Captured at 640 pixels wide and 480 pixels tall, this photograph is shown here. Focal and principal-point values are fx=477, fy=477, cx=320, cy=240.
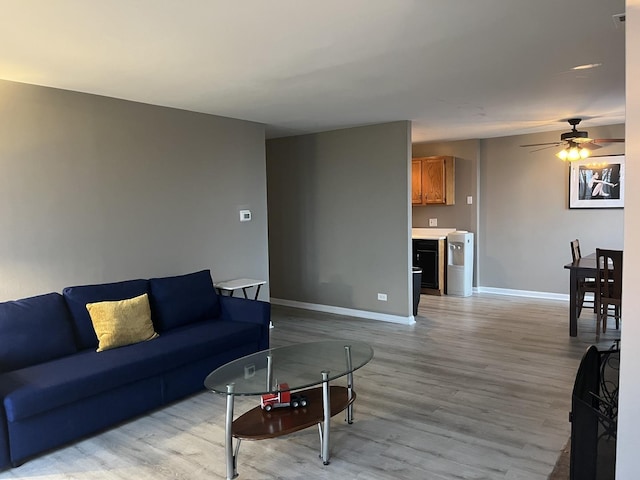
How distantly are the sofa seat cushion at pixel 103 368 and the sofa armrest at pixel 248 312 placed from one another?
19 cm

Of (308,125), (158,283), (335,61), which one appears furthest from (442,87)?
(158,283)

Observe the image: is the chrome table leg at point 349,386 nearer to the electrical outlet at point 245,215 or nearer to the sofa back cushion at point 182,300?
the sofa back cushion at point 182,300

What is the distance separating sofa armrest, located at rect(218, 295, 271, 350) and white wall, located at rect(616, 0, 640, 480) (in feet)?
9.74

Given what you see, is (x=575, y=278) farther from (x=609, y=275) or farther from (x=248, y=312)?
(x=248, y=312)

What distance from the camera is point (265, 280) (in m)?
5.57

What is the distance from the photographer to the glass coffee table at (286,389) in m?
2.55

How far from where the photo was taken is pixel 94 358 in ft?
10.5

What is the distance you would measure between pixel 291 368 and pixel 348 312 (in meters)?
3.38

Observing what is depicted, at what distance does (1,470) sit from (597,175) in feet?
23.1

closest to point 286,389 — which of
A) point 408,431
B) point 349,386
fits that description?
point 349,386

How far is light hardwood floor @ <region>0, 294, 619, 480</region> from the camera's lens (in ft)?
8.53

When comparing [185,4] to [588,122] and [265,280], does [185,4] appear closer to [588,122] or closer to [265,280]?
[265,280]

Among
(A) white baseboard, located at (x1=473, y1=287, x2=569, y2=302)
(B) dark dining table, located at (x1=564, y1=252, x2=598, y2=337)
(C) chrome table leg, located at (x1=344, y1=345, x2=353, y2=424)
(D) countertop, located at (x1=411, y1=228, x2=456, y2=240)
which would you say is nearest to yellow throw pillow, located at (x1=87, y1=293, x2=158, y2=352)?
A: (C) chrome table leg, located at (x1=344, y1=345, x2=353, y2=424)

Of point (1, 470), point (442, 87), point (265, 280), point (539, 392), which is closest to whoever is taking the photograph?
point (1, 470)
